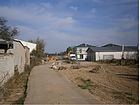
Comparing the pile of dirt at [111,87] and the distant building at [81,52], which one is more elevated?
the distant building at [81,52]

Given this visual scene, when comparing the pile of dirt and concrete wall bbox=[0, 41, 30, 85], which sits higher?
concrete wall bbox=[0, 41, 30, 85]

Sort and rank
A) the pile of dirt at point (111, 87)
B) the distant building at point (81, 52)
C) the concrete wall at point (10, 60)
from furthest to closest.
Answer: the distant building at point (81, 52)
the concrete wall at point (10, 60)
the pile of dirt at point (111, 87)

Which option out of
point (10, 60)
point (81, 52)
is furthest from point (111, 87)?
point (81, 52)

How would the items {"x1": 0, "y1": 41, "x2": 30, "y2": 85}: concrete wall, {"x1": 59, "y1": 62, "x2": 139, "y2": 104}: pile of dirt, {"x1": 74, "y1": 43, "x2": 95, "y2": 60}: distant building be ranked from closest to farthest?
{"x1": 59, "y1": 62, "x2": 139, "y2": 104}: pile of dirt < {"x1": 0, "y1": 41, "x2": 30, "y2": 85}: concrete wall < {"x1": 74, "y1": 43, "x2": 95, "y2": 60}: distant building

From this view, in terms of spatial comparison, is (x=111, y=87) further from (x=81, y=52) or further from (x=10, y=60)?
(x=81, y=52)

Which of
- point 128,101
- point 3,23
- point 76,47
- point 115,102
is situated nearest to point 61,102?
point 115,102

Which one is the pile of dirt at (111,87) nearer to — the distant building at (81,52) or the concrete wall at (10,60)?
the concrete wall at (10,60)

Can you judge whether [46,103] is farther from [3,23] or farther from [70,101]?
[3,23]

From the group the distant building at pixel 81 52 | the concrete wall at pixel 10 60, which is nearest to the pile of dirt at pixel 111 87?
the concrete wall at pixel 10 60

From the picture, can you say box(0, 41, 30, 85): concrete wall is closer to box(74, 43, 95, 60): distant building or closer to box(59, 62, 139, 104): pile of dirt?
box(59, 62, 139, 104): pile of dirt

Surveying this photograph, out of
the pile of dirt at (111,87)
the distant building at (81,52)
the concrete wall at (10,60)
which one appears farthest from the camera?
the distant building at (81,52)

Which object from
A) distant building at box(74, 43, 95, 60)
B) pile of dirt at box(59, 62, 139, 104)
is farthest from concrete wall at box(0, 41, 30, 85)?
distant building at box(74, 43, 95, 60)

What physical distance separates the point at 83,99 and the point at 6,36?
1713 centimetres

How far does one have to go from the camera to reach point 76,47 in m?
84.5
